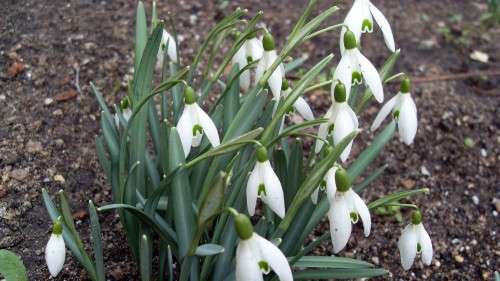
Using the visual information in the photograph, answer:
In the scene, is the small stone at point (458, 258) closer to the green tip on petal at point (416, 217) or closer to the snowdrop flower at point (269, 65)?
the green tip on petal at point (416, 217)

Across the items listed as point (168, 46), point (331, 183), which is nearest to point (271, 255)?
point (331, 183)

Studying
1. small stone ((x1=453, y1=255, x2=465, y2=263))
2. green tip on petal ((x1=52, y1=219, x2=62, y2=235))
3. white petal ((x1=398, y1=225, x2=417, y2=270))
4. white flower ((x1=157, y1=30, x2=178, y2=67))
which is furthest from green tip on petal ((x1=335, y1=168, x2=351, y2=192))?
small stone ((x1=453, y1=255, x2=465, y2=263))

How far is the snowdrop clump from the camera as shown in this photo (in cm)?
151

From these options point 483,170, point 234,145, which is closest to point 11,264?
point 234,145

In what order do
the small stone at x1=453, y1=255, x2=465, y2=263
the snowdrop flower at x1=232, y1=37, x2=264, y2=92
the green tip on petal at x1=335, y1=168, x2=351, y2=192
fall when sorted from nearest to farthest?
1. the green tip on petal at x1=335, y1=168, x2=351, y2=192
2. the snowdrop flower at x1=232, y1=37, x2=264, y2=92
3. the small stone at x1=453, y1=255, x2=465, y2=263

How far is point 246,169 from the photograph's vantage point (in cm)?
164

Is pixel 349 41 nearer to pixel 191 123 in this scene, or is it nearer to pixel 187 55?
pixel 191 123

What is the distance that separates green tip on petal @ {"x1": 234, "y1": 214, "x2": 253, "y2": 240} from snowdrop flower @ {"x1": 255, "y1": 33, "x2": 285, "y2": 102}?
1.54 feet

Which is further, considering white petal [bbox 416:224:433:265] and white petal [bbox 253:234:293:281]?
white petal [bbox 416:224:433:265]

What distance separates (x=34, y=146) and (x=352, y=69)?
133 cm

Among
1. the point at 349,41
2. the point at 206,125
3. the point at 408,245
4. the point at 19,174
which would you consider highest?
the point at 349,41

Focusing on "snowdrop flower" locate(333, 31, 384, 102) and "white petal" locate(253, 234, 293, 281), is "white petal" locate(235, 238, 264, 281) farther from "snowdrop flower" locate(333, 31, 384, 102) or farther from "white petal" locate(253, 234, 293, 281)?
"snowdrop flower" locate(333, 31, 384, 102)

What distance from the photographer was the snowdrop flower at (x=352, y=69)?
161cm

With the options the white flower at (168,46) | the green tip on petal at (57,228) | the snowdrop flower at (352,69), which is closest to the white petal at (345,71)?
the snowdrop flower at (352,69)
